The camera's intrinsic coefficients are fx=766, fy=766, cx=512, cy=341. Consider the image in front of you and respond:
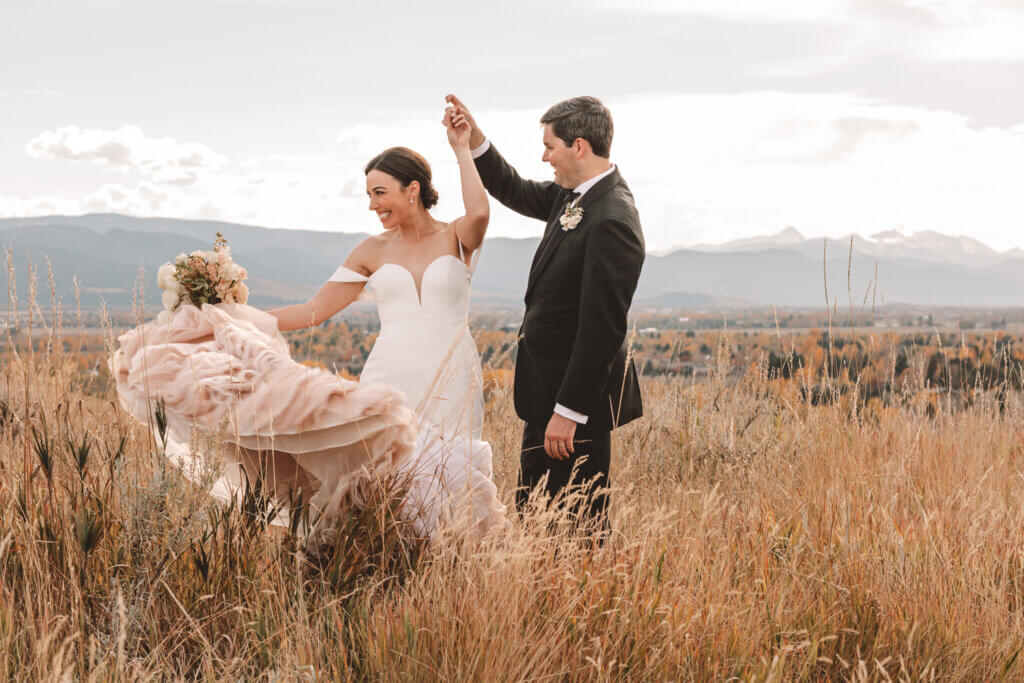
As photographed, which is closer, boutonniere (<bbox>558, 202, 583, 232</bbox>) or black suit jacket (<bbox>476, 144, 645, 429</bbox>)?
black suit jacket (<bbox>476, 144, 645, 429</bbox>)

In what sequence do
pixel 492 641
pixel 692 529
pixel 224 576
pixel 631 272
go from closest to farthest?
pixel 492 641, pixel 224 576, pixel 631 272, pixel 692 529

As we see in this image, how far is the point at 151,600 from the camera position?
2.23 metres

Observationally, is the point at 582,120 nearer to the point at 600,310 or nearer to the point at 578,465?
the point at 600,310

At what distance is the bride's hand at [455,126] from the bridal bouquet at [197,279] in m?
1.36

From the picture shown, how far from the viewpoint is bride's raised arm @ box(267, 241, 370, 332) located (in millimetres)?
3744

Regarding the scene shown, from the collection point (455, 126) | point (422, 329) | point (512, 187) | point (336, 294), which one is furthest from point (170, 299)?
point (512, 187)

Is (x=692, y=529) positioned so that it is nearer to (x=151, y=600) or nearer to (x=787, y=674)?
(x=787, y=674)

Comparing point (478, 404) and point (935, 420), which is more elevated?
point (478, 404)

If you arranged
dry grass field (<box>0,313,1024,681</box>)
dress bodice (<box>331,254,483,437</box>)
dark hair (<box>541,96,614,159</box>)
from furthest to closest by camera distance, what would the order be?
dress bodice (<box>331,254,483,437</box>)
dark hair (<box>541,96,614,159</box>)
dry grass field (<box>0,313,1024,681</box>)

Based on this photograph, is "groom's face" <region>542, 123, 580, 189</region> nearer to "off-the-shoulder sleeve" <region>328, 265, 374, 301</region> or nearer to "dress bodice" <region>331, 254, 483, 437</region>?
"dress bodice" <region>331, 254, 483, 437</region>

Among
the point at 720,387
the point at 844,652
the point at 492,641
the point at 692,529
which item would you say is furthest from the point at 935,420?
the point at 492,641

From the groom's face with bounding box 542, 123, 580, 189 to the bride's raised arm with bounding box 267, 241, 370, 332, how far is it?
50.8 inches

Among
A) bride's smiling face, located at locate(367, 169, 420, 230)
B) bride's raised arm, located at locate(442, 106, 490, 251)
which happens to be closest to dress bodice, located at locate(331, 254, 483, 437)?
bride's raised arm, located at locate(442, 106, 490, 251)

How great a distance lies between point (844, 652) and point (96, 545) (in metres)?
2.55
